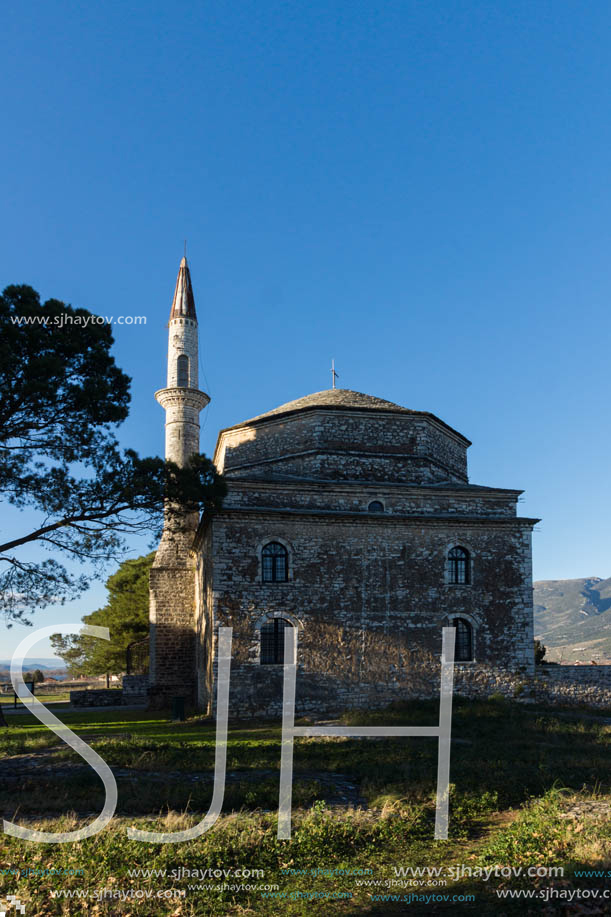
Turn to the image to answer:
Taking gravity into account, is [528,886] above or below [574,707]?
above

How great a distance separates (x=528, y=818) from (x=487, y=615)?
11.2m

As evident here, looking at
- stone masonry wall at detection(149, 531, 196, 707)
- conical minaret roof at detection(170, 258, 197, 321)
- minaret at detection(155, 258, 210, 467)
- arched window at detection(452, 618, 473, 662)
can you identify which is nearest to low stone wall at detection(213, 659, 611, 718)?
arched window at detection(452, 618, 473, 662)

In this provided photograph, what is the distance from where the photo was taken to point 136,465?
15992 millimetres

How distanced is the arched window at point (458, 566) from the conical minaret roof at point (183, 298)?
1277 cm

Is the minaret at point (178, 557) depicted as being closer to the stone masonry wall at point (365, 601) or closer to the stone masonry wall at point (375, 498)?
the stone masonry wall at point (375, 498)

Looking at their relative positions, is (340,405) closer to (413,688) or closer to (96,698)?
(413,688)

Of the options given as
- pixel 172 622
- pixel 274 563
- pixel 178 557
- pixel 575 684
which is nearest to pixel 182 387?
pixel 178 557

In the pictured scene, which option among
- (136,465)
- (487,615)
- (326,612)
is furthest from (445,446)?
(136,465)

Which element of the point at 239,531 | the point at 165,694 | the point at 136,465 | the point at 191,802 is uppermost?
the point at 136,465

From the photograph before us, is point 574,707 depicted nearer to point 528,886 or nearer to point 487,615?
point 487,615

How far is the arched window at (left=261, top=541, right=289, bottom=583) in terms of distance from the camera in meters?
18.6

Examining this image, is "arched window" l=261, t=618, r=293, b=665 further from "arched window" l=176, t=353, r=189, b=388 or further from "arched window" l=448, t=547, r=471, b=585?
"arched window" l=176, t=353, r=189, b=388

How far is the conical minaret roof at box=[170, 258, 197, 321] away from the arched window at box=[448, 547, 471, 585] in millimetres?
12770

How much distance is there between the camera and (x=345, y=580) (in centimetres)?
1905
